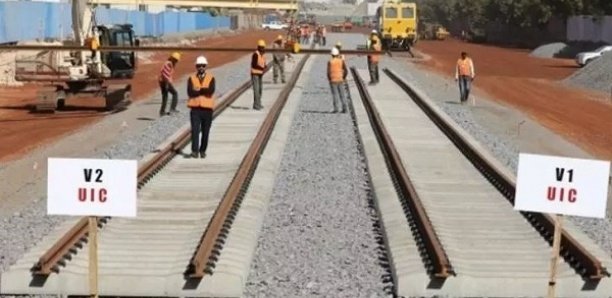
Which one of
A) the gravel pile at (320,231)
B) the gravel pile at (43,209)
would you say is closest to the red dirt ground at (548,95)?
the gravel pile at (320,231)

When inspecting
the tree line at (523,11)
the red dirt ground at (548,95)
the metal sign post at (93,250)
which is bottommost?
the red dirt ground at (548,95)

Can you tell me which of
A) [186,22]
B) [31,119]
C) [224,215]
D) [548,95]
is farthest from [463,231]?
[186,22]

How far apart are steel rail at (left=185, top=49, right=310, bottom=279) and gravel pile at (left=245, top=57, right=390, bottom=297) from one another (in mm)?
448

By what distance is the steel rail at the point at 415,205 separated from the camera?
436 inches

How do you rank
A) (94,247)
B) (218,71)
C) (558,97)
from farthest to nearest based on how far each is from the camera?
(218,71) → (558,97) → (94,247)

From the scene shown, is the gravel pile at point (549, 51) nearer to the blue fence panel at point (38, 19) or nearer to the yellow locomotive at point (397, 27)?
the yellow locomotive at point (397, 27)

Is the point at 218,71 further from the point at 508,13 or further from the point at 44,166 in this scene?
the point at 508,13

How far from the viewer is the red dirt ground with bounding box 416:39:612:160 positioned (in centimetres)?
2927

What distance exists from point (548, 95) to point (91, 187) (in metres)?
36.4

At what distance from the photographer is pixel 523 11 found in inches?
3688

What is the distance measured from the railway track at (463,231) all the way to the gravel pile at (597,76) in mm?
24170

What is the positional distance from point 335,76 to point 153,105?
8000 mm

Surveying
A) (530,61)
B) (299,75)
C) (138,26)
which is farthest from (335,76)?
(138,26)

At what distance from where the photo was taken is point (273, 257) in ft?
39.6
